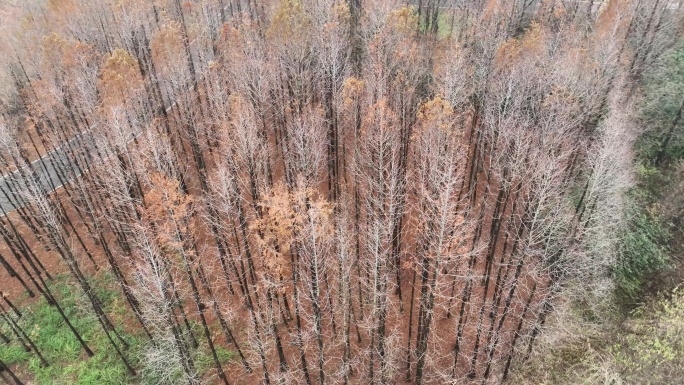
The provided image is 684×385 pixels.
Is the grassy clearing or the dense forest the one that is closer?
the dense forest

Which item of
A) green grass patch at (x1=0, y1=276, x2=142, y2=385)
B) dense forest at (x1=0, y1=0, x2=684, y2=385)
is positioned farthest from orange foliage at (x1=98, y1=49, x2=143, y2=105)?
green grass patch at (x1=0, y1=276, x2=142, y2=385)

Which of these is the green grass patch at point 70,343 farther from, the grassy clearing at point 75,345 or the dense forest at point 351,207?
the dense forest at point 351,207

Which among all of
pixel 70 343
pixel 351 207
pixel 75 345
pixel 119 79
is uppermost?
pixel 119 79

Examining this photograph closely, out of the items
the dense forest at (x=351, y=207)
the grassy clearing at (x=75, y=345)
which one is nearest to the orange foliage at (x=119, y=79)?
the dense forest at (x=351, y=207)

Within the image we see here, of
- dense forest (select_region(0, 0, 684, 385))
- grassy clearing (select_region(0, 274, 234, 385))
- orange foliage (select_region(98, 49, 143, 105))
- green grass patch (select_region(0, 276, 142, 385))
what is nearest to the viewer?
dense forest (select_region(0, 0, 684, 385))

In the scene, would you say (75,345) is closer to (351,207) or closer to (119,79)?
(119,79)

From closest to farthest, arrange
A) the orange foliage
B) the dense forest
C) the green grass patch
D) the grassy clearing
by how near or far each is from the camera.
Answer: the dense forest → the grassy clearing → the green grass patch → the orange foliage

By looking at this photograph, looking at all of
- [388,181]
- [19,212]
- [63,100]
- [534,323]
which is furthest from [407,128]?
[19,212]

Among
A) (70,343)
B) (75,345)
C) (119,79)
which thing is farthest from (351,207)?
(70,343)

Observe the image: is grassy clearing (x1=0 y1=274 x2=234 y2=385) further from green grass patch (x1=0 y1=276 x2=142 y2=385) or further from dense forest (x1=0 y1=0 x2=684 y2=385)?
dense forest (x1=0 y1=0 x2=684 y2=385)
